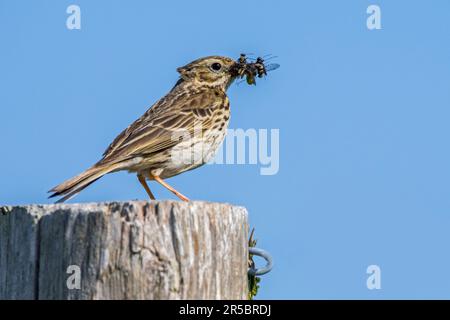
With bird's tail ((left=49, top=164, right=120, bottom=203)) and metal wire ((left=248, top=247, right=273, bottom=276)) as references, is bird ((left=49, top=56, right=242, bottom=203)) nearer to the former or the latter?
bird's tail ((left=49, top=164, right=120, bottom=203))

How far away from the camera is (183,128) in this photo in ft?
32.1

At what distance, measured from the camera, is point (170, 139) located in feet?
31.0

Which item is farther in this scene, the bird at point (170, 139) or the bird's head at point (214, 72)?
the bird's head at point (214, 72)

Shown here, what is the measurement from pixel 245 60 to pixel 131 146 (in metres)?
3.40

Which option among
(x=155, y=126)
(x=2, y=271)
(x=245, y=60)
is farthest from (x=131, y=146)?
(x=2, y=271)

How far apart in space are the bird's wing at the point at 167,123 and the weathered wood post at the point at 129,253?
3909 millimetres

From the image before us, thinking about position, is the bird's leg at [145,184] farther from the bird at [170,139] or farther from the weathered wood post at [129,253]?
the weathered wood post at [129,253]

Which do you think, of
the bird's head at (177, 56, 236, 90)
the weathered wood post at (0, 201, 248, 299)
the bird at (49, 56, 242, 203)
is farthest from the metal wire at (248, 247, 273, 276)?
the bird's head at (177, 56, 236, 90)

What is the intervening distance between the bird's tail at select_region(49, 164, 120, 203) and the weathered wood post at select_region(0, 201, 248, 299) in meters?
2.23

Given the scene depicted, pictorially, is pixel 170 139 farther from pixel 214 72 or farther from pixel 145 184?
pixel 214 72

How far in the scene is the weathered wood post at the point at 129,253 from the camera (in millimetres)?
4703

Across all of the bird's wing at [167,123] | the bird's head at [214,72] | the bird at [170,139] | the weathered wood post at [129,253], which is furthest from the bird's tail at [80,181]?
the bird's head at [214,72]

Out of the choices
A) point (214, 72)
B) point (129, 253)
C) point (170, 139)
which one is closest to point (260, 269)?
point (129, 253)

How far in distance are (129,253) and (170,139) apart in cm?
482
